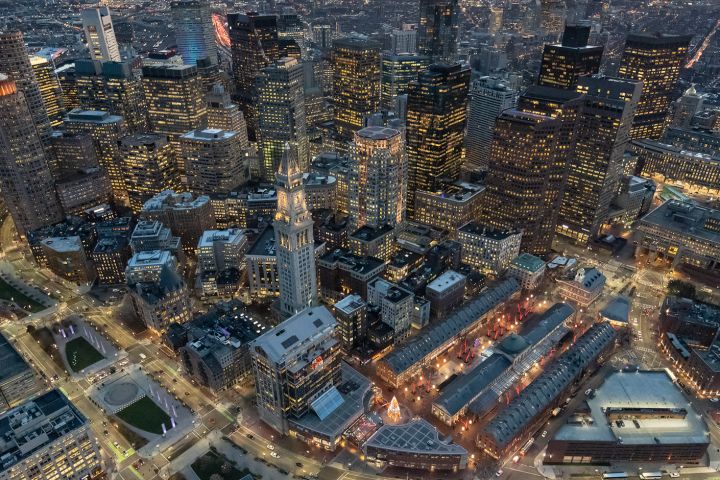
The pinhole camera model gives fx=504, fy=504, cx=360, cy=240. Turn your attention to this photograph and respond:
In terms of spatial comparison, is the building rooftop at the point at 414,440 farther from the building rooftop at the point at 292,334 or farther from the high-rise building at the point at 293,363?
the building rooftop at the point at 292,334

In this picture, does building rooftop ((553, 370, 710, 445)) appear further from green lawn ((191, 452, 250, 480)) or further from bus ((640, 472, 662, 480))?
green lawn ((191, 452, 250, 480))

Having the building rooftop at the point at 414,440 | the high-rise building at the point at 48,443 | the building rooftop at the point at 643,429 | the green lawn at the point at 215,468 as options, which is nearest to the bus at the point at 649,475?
the building rooftop at the point at 643,429

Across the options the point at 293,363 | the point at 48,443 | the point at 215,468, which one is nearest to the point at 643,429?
the point at 293,363

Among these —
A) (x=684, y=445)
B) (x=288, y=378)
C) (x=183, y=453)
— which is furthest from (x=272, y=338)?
(x=684, y=445)

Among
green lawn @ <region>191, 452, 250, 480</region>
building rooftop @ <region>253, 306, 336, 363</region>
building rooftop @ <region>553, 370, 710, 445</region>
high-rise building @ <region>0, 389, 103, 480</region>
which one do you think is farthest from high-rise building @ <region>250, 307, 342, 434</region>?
building rooftop @ <region>553, 370, 710, 445</region>

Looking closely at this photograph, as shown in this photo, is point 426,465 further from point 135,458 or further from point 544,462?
point 135,458

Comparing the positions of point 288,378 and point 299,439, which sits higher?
point 288,378

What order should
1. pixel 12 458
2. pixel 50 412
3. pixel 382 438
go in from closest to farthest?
pixel 12 458 → pixel 50 412 → pixel 382 438
